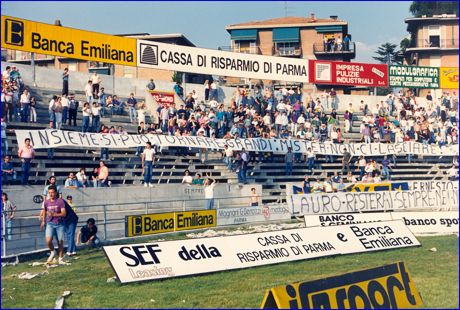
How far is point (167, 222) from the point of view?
2114cm

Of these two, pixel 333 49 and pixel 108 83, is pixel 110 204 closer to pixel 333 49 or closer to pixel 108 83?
pixel 108 83

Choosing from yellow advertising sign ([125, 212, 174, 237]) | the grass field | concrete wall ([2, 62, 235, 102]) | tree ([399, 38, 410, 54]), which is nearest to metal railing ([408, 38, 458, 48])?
tree ([399, 38, 410, 54])

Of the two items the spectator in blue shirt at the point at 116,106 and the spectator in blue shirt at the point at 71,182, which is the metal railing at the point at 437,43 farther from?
the spectator in blue shirt at the point at 71,182

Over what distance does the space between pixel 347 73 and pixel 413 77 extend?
5.80 meters

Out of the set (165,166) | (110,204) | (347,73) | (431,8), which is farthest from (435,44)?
(110,204)

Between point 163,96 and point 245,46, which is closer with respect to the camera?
point 163,96

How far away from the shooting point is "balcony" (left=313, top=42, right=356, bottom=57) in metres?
69.1

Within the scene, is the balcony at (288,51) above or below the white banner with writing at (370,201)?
above

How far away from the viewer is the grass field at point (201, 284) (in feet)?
39.3

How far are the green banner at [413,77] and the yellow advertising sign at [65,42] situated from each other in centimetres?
2007

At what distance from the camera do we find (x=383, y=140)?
115ft

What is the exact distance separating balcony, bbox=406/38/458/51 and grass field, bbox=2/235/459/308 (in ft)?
187

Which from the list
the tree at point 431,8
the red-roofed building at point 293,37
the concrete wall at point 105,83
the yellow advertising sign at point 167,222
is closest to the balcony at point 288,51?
the red-roofed building at point 293,37

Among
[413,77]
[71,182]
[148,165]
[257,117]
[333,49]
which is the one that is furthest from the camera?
[333,49]
